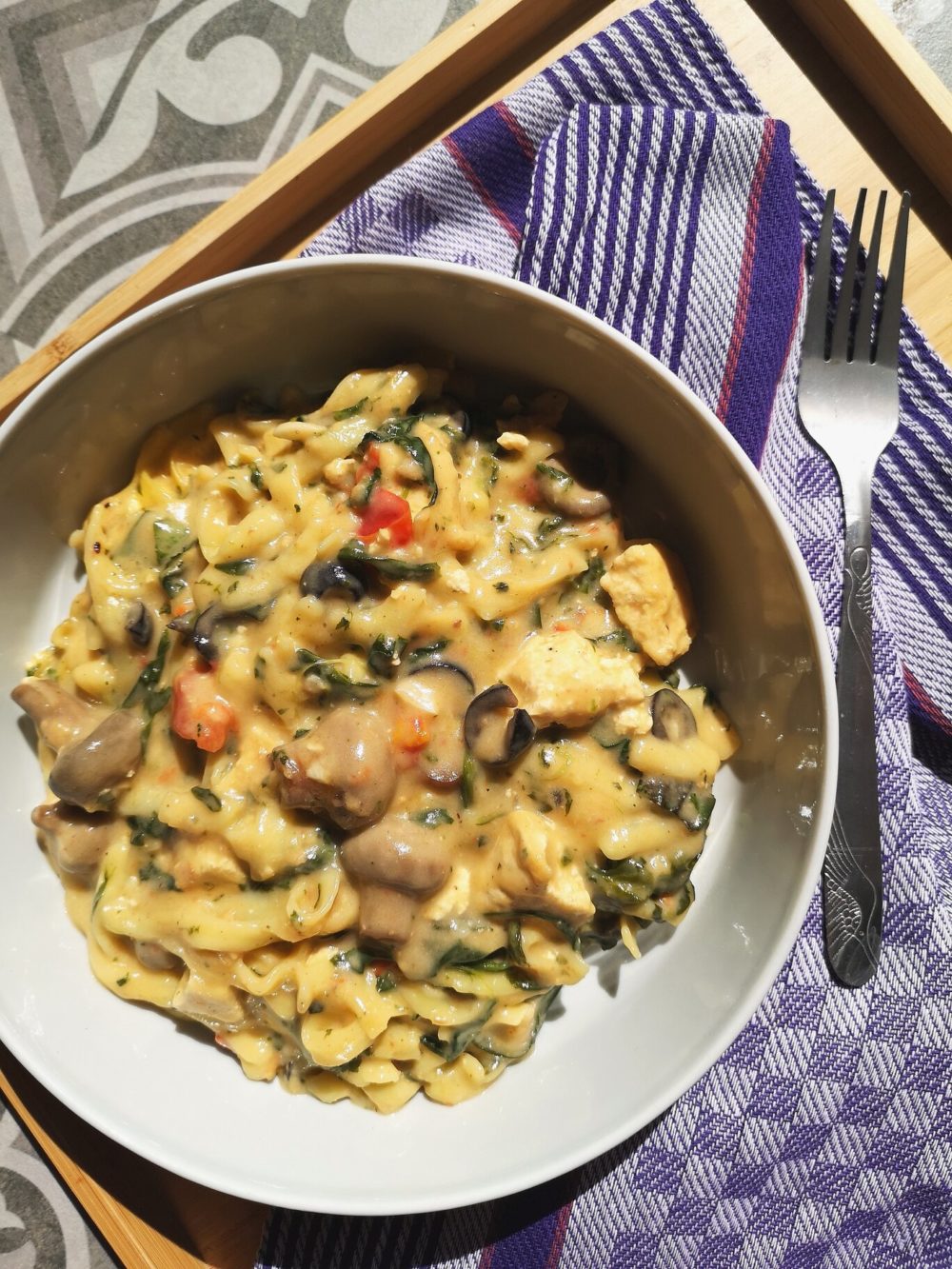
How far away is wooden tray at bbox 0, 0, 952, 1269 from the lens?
2.85 metres

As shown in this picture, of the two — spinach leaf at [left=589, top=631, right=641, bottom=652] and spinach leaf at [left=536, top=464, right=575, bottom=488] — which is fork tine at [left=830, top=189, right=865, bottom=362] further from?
spinach leaf at [left=589, top=631, right=641, bottom=652]

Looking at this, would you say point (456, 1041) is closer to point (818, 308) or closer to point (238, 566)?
point (238, 566)

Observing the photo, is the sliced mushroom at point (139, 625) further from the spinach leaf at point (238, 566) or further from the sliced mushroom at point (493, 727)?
the sliced mushroom at point (493, 727)

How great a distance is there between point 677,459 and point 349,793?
127cm

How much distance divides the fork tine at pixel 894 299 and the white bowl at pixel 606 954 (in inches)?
37.6

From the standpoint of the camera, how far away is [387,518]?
2352mm

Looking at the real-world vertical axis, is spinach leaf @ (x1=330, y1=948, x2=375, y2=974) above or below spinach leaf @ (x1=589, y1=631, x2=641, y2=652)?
below

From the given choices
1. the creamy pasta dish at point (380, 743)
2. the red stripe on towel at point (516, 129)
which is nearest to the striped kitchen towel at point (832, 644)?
the red stripe on towel at point (516, 129)

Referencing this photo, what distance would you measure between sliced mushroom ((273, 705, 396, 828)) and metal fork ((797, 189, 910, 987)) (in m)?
1.52

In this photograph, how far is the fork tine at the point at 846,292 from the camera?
2846 mm

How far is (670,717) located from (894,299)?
1.58 metres

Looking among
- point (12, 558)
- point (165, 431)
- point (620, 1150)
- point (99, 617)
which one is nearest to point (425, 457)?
point (165, 431)

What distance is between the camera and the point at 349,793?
2.16 m

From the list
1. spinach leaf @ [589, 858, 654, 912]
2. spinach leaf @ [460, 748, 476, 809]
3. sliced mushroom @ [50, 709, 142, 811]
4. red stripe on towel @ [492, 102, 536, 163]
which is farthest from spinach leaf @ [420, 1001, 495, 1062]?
red stripe on towel @ [492, 102, 536, 163]
